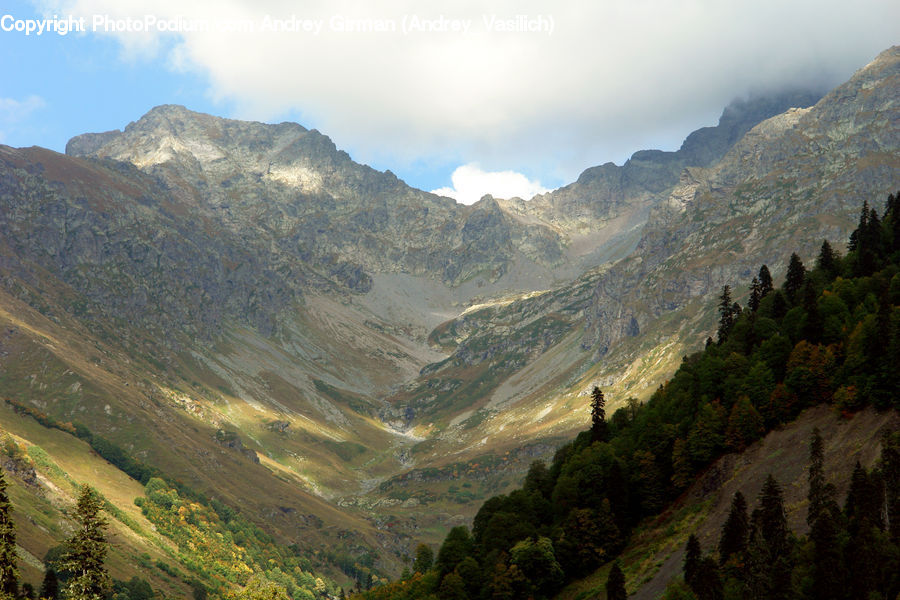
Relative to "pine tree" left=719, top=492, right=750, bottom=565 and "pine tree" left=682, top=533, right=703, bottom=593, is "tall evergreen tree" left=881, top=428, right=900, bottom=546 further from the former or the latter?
"pine tree" left=682, top=533, right=703, bottom=593

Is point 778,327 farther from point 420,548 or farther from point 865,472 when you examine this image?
point 420,548

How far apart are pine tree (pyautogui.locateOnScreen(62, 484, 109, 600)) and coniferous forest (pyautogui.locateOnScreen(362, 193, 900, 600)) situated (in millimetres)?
44495

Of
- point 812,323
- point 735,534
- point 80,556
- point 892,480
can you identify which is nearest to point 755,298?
point 812,323

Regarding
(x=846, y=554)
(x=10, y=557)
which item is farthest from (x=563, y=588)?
(x=10, y=557)

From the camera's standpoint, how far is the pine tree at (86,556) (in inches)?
2143

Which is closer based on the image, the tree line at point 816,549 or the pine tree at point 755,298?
the tree line at point 816,549

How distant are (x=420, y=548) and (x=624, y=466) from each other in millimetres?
52248

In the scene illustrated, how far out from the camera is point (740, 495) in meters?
67.6

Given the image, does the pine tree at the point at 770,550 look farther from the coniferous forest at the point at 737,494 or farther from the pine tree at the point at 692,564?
the pine tree at the point at 692,564

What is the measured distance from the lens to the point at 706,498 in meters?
80.4

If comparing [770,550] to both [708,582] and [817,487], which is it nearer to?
[708,582]

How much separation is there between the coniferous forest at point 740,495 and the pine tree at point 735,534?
0.41 ft

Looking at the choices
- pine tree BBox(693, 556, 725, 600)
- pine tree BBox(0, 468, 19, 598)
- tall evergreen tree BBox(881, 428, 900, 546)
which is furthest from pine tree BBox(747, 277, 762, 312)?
pine tree BBox(0, 468, 19, 598)

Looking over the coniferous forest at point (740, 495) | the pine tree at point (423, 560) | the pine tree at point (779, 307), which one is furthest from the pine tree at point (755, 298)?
the pine tree at point (423, 560)
